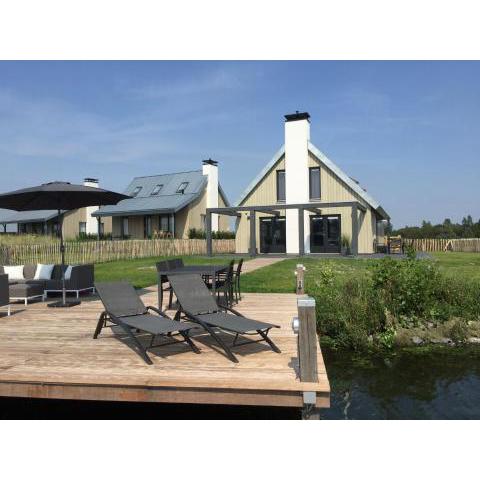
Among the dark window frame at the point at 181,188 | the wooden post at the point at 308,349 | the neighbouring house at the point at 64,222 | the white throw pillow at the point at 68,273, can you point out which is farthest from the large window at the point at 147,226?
the wooden post at the point at 308,349

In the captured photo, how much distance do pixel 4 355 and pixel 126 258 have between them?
63.0 ft

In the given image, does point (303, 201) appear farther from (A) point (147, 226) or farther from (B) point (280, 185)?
(A) point (147, 226)

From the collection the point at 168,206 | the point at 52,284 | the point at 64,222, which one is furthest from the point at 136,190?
the point at 52,284

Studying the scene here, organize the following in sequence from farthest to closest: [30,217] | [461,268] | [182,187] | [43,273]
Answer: [30,217], [182,187], [461,268], [43,273]

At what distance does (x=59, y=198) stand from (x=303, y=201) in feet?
63.2

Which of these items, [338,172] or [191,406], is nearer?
[191,406]

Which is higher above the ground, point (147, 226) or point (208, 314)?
point (147, 226)

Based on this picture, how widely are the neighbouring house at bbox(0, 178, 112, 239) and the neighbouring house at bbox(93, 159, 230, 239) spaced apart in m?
2.66

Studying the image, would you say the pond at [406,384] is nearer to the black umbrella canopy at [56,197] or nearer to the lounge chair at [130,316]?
the lounge chair at [130,316]

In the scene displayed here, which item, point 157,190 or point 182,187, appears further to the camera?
point 157,190

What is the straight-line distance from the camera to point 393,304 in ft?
27.9
